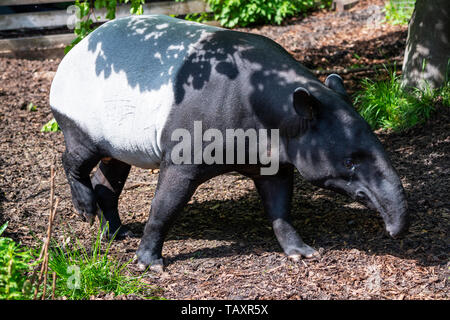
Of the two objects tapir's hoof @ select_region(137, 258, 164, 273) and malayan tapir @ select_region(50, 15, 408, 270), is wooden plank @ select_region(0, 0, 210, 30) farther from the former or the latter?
tapir's hoof @ select_region(137, 258, 164, 273)

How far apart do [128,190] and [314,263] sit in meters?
2.62

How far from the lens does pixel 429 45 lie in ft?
23.7

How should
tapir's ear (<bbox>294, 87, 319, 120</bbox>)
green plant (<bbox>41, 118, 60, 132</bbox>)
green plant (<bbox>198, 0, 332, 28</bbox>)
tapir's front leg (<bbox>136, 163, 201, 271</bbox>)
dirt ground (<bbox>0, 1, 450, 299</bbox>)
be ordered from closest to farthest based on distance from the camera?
tapir's ear (<bbox>294, 87, 319, 120</bbox>) → dirt ground (<bbox>0, 1, 450, 299</bbox>) → tapir's front leg (<bbox>136, 163, 201, 271</bbox>) → green plant (<bbox>41, 118, 60, 132</bbox>) → green plant (<bbox>198, 0, 332, 28</bbox>)

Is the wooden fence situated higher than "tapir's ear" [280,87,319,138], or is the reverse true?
"tapir's ear" [280,87,319,138]

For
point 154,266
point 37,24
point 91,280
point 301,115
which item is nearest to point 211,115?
point 301,115

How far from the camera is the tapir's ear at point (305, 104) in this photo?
4.11 m

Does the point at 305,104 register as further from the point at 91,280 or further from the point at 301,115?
the point at 91,280

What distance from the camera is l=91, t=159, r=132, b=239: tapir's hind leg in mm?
5438

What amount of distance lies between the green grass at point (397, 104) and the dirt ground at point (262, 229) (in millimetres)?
142

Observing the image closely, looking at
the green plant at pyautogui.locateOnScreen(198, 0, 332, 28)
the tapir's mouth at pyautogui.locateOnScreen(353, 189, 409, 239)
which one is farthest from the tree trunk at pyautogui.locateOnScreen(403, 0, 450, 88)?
the green plant at pyautogui.locateOnScreen(198, 0, 332, 28)

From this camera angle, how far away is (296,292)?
4.25 metres

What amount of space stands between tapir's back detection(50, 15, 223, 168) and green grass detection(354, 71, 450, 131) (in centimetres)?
328

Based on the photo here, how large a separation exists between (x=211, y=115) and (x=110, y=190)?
160 cm
